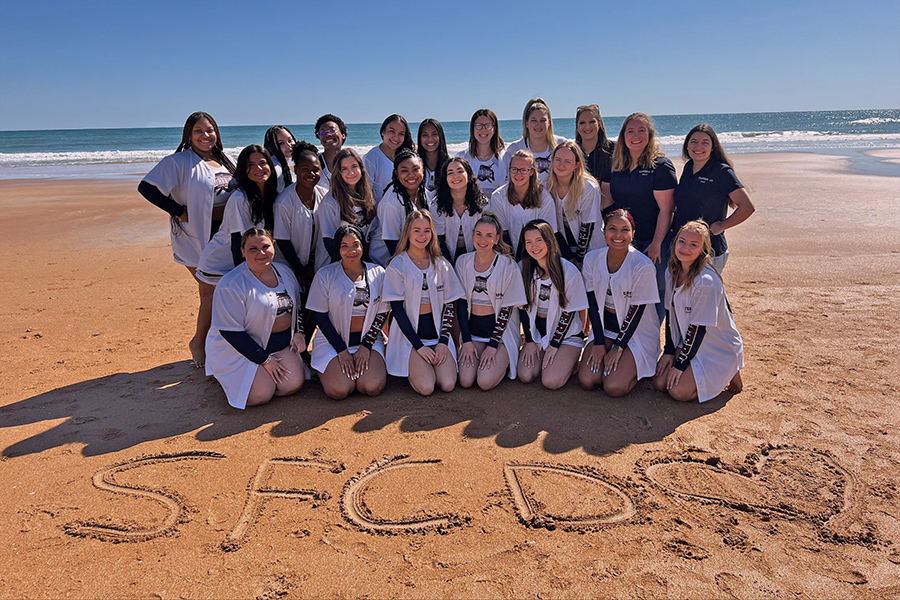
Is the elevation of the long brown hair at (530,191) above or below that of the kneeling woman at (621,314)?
above

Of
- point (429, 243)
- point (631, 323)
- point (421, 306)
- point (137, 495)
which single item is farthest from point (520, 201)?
point (137, 495)

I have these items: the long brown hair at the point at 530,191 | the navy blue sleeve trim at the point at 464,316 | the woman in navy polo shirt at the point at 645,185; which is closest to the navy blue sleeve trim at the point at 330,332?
the navy blue sleeve trim at the point at 464,316

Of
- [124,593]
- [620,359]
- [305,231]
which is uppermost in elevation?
[305,231]

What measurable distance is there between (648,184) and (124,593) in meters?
5.12

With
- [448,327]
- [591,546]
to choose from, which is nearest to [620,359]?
[448,327]

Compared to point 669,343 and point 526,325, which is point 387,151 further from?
point 669,343

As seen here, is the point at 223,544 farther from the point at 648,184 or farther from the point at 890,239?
the point at 890,239

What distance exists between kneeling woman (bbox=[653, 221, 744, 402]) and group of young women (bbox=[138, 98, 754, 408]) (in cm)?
2

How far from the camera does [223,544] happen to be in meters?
3.11

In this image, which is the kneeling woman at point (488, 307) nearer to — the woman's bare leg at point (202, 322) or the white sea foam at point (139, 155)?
the woman's bare leg at point (202, 322)

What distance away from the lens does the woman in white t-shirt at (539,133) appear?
19.1ft

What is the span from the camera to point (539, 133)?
5852 mm

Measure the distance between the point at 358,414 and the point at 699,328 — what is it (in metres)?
2.96

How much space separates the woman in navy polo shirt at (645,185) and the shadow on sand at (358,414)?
1415mm
